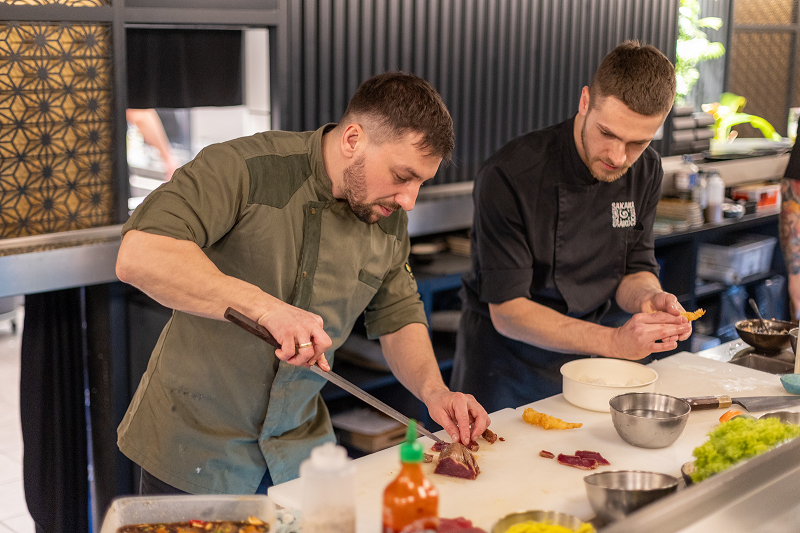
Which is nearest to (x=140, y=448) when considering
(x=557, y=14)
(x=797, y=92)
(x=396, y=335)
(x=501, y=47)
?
(x=396, y=335)

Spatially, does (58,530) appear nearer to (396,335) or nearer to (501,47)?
(396,335)

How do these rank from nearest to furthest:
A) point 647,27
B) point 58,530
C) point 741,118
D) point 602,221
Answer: point 602,221 → point 58,530 → point 647,27 → point 741,118

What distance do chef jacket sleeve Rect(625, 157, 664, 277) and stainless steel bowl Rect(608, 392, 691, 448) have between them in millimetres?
826

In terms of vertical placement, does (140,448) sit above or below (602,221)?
below

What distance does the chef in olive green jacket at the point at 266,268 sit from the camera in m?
1.67

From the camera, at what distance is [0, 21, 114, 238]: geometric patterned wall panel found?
8.82 feet

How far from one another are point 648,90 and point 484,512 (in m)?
1.20

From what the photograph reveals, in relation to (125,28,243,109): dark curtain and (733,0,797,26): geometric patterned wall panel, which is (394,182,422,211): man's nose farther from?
(733,0,797,26): geometric patterned wall panel

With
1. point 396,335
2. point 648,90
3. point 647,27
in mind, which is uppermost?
point 647,27

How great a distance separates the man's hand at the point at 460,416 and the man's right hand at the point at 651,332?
468 millimetres

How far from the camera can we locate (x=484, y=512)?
152cm

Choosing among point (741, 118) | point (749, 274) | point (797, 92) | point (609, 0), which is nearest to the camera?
point (609, 0)

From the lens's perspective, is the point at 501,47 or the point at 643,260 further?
the point at 501,47

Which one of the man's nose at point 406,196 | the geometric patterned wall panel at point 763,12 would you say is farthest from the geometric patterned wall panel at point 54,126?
the geometric patterned wall panel at point 763,12
